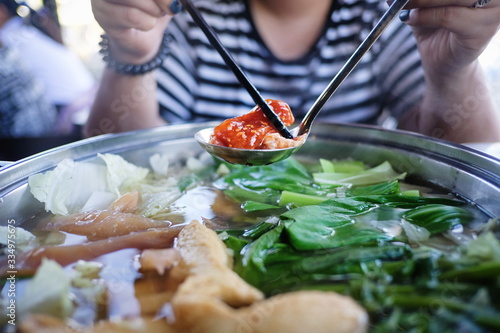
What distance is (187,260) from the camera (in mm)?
1157

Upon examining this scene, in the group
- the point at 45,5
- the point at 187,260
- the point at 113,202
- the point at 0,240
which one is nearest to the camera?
the point at 187,260

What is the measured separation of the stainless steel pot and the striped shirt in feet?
3.28

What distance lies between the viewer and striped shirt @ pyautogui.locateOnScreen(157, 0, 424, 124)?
3.16m

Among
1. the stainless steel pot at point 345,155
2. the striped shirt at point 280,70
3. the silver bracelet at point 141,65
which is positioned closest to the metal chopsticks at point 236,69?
the stainless steel pot at point 345,155

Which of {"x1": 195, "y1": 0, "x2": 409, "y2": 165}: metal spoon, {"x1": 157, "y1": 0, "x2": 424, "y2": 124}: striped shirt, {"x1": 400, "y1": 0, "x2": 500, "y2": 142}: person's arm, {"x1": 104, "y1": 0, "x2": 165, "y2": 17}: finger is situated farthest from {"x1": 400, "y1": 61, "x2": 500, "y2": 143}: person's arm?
{"x1": 104, "y1": 0, "x2": 165, "y2": 17}: finger

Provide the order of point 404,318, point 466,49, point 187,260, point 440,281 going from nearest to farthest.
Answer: point 404,318, point 440,281, point 187,260, point 466,49

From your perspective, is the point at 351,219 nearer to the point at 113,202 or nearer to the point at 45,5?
the point at 113,202

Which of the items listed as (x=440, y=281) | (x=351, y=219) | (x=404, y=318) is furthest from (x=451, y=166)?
(x=404, y=318)

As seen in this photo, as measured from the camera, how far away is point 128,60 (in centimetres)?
249

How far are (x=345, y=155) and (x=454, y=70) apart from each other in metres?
0.82

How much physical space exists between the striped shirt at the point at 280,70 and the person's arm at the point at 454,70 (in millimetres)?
488

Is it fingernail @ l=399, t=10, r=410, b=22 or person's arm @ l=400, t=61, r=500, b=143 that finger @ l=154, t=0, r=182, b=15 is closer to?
fingernail @ l=399, t=10, r=410, b=22

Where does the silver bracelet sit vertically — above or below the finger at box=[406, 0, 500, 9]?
below

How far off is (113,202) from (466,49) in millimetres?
1977
